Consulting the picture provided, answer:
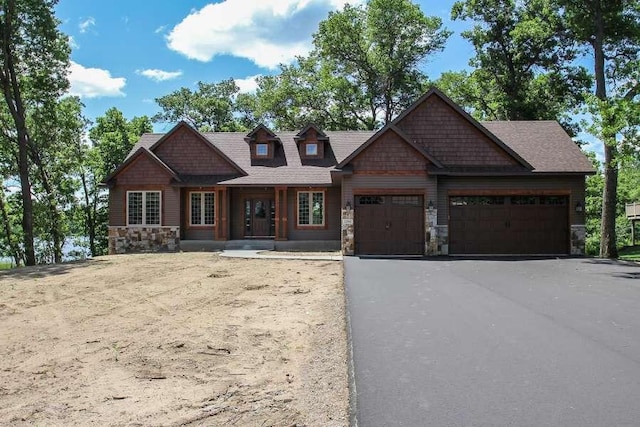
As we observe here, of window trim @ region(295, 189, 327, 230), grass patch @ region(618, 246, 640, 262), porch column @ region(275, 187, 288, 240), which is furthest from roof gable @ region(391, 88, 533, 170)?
grass patch @ region(618, 246, 640, 262)

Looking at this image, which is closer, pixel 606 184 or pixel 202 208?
pixel 606 184

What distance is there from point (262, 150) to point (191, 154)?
3395mm

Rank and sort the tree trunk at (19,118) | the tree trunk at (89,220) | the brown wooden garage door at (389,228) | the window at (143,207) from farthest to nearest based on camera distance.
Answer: the tree trunk at (89,220)
the tree trunk at (19,118)
the window at (143,207)
the brown wooden garage door at (389,228)

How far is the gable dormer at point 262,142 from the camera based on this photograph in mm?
23609

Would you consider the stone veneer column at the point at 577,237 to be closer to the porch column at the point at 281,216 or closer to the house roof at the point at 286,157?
the house roof at the point at 286,157

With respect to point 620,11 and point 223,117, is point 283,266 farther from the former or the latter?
point 223,117

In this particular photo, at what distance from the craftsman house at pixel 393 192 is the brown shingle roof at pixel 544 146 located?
0.04 m

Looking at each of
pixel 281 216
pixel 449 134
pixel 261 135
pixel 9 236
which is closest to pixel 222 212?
pixel 281 216

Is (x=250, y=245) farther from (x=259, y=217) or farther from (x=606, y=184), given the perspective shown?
(x=606, y=184)

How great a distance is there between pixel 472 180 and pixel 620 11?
996cm

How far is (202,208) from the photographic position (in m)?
22.4

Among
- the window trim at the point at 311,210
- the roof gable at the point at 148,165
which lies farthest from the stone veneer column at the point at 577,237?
the roof gable at the point at 148,165

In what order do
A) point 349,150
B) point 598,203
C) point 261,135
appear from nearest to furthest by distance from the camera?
point 261,135 → point 349,150 → point 598,203

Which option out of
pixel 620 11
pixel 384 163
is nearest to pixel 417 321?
pixel 384 163
